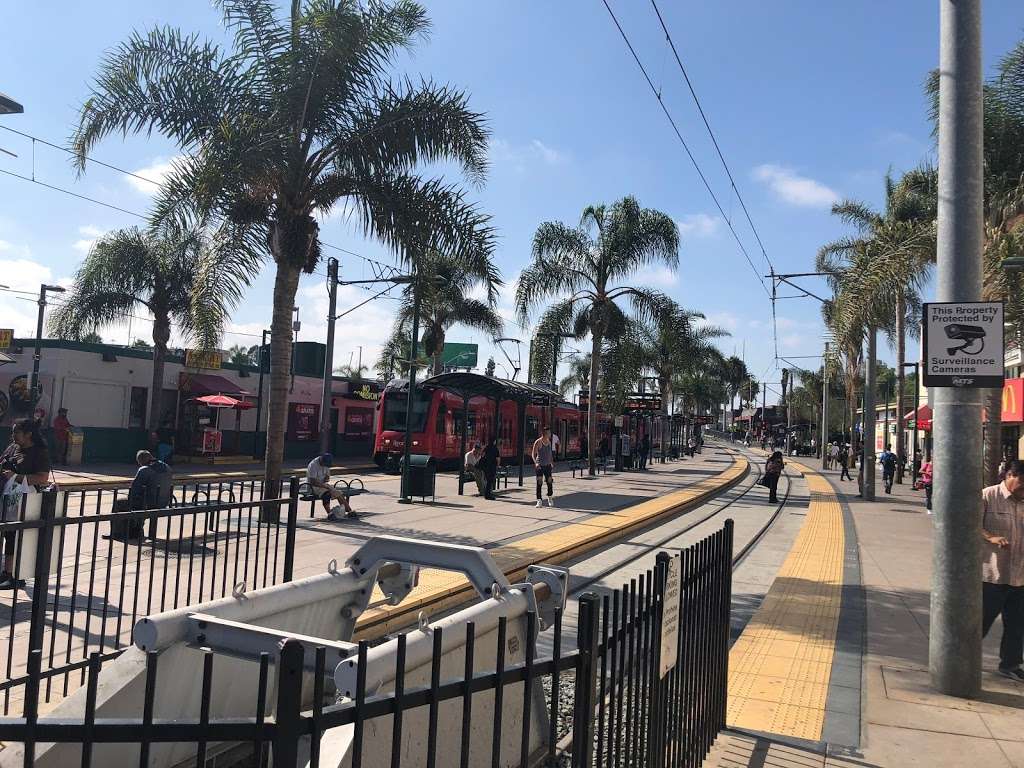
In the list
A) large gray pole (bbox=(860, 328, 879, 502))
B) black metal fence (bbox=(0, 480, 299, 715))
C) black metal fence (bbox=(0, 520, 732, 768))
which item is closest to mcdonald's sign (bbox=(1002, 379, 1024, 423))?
large gray pole (bbox=(860, 328, 879, 502))

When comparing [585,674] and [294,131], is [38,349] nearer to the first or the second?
[294,131]

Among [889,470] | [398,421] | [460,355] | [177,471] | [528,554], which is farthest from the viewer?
[460,355]

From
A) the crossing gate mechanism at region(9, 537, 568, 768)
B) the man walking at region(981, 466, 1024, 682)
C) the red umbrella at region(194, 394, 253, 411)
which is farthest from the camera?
the red umbrella at region(194, 394, 253, 411)

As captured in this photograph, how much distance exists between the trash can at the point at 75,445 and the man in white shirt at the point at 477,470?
1231 cm

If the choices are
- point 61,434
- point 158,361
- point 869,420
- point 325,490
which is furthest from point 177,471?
point 869,420

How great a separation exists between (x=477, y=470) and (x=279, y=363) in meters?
7.55

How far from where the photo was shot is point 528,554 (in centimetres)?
1017

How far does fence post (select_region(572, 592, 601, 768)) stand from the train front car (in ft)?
78.2

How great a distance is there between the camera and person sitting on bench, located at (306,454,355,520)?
533 inches

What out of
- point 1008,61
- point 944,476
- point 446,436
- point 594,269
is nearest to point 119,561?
point 944,476

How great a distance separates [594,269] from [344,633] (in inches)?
935

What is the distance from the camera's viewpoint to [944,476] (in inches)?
213

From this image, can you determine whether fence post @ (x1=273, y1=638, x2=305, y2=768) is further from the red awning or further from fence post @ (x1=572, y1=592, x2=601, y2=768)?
the red awning

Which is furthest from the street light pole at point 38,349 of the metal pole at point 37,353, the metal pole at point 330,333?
the metal pole at point 330,333
